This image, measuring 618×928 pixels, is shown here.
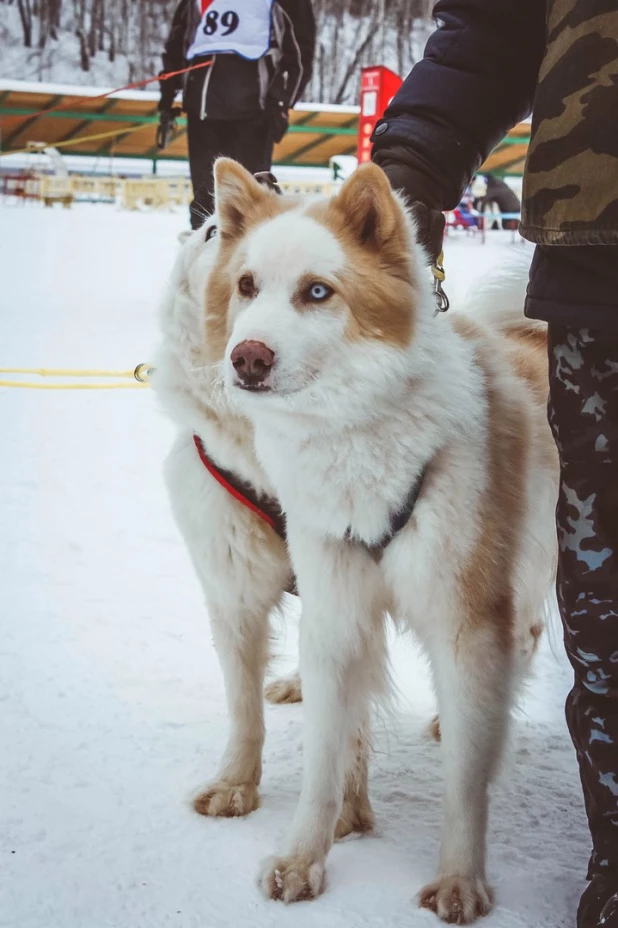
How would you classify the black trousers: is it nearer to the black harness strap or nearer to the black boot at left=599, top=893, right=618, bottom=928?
the black harness strap

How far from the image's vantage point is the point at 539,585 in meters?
1.63

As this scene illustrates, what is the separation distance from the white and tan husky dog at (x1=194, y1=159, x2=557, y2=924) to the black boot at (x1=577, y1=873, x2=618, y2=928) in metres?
0.16

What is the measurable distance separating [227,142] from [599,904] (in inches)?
137

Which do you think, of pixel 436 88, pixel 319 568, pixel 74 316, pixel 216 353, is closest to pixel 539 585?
pixel 319 568

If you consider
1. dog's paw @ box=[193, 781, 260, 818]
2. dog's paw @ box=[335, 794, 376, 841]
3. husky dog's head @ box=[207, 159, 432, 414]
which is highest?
husky dog's head @ box=[207, 159, 432, 414]

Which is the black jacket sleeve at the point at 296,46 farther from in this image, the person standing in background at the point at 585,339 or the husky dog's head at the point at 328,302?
the husky dog's head at the point at 328,302

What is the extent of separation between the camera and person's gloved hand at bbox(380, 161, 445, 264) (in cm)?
155

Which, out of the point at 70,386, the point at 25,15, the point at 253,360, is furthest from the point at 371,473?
the point at 25,15

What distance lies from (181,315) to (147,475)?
1928 millimetres

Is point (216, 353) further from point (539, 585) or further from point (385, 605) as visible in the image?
point (539, 585)

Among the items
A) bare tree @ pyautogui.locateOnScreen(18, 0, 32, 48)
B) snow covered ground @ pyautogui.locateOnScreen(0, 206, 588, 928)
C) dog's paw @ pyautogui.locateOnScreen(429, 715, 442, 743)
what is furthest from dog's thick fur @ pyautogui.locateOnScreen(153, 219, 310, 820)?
bare tree @ pyautogui.locateOnScreen(18, 0, 32, 48)

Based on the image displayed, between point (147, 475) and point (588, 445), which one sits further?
point (147, 475)

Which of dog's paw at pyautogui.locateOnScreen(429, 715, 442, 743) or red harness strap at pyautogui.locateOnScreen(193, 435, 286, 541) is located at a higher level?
red harness strap at pyautogui.locateOnScreen(193, 435, 286, 541)

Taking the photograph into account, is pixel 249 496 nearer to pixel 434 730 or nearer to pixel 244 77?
pixel 434 730
